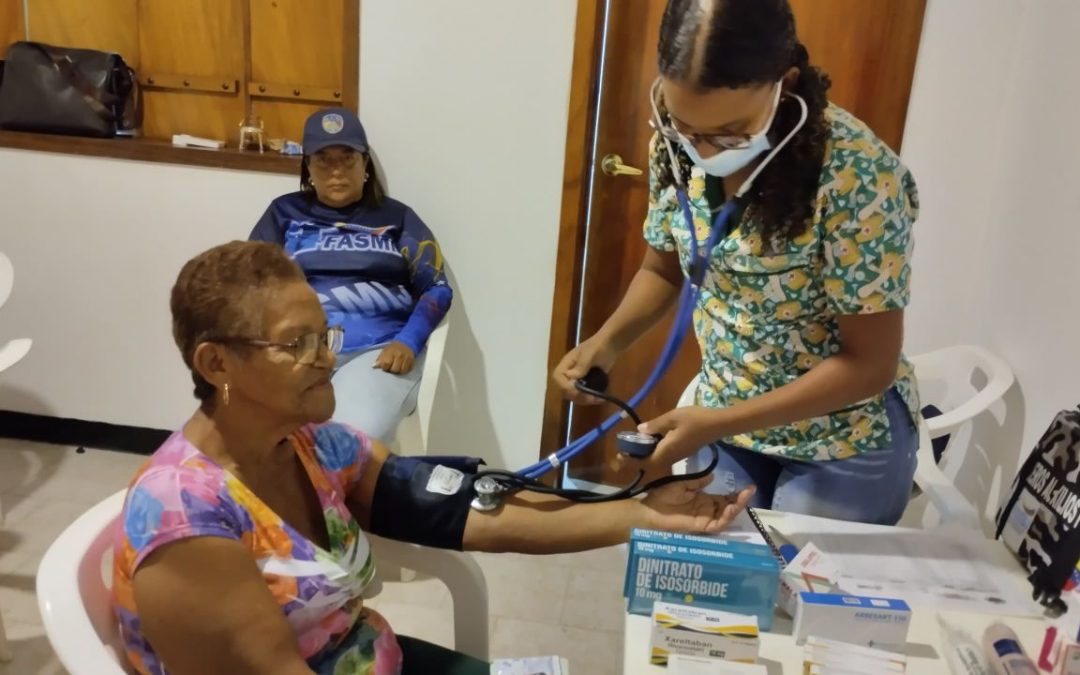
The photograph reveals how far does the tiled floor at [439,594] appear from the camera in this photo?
6.90 ft

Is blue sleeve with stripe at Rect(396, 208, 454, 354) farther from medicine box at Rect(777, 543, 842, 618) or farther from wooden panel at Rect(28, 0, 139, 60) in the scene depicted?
medicine box at Rect(777, 543, 842, 618)

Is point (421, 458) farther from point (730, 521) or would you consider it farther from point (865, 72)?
point (865, 72)

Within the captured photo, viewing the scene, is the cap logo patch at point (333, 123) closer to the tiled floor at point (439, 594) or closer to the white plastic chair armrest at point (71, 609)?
the tiled floor at point (439, 594)

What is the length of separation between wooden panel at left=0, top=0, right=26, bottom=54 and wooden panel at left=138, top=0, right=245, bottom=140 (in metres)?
0.41

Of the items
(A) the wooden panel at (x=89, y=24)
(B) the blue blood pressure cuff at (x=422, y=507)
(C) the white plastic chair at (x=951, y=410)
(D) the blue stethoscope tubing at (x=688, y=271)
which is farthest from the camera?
(A) the wooden panel at (x=89, y=24)

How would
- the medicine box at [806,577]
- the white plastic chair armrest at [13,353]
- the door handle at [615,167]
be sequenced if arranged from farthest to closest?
the door handle at [615,167], the white plastic chair armrest at [13,353], the medicine box at [806,577]

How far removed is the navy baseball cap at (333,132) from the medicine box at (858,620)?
190cm

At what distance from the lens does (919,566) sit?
117 cm

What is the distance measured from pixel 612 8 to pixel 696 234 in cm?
144

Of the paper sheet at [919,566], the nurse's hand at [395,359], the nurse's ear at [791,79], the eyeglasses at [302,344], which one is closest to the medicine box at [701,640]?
the paper sheet at [919,566]

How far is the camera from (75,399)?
9.77 ft

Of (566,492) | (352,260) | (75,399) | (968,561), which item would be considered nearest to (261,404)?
(566,492)

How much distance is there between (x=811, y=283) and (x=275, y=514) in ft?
2.46

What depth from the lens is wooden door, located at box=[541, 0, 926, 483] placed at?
2377mm
